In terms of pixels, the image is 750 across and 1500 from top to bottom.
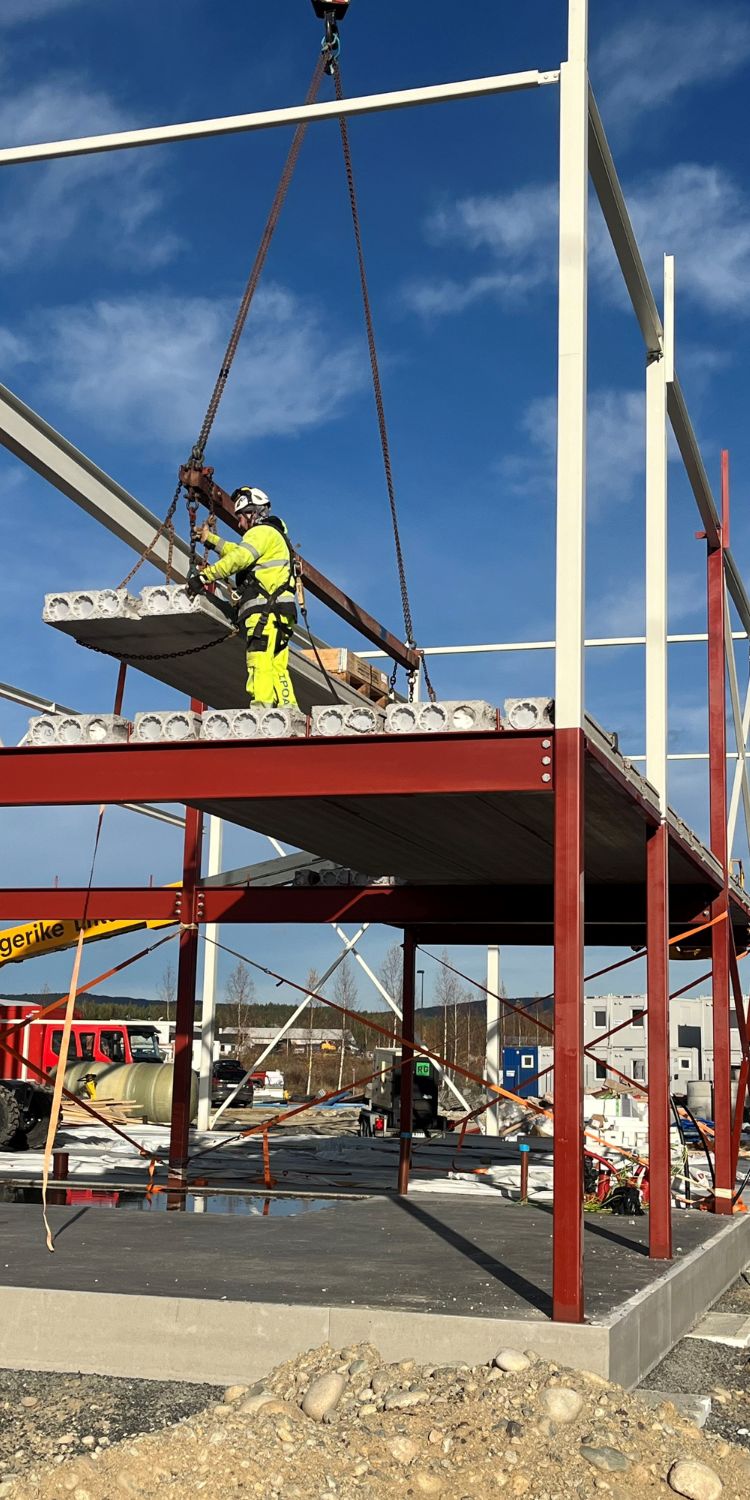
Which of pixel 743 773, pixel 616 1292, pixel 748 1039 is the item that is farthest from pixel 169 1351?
pixel 743 773

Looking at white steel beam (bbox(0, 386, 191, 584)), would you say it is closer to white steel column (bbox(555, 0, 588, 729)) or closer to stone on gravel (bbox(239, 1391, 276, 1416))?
white steel column (bbox(555, 0, 588, 729))

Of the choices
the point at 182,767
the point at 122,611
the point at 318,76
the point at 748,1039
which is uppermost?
the point at 318,76

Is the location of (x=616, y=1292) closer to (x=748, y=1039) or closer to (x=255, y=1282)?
(x=255, y=1282)

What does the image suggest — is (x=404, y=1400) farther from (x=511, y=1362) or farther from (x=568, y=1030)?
(x=568, y=1030)

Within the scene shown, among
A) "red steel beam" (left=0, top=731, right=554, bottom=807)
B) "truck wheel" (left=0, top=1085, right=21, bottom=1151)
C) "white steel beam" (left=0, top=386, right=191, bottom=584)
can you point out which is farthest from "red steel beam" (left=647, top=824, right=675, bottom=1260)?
"truck wheel" (left=0, top=1085, right=21, bottom=1151)

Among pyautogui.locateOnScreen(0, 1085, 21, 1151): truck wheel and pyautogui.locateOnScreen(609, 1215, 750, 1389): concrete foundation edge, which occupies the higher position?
pyautogui.locateOnScreen(0, 1085, 21, 1151): truck wheel

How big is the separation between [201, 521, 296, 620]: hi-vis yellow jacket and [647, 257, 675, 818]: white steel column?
3.03 metres

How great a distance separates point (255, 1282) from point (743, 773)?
10.5 meters

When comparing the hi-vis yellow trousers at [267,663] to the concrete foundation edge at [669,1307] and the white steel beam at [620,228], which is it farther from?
the concrete foundation edge at [669,1307]

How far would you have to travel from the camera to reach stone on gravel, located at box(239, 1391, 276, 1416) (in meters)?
6.72

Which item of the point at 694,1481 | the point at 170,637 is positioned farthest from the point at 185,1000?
the point at 694,1481

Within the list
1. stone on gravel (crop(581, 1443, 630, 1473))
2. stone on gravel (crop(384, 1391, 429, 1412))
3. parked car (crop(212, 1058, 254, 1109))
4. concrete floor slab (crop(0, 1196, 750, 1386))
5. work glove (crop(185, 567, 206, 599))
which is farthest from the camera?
parked car (crop(212, 1058, 254, 1109))

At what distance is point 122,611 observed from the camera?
10.5 metres

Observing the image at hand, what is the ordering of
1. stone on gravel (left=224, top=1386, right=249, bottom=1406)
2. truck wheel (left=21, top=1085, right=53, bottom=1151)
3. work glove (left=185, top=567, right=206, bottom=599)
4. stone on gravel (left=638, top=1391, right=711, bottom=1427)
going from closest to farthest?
stone on gravel (left=224, top=1386, right=249, bottom=1406)
stone on gravel (left=638, top=1391, right=711, bottom=1427)
work glove (left=185, top=567, right=206, bottom=599)
truck wheel (left=21, top=1085, right=53, bottom=1151)
